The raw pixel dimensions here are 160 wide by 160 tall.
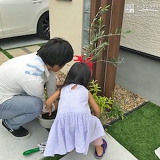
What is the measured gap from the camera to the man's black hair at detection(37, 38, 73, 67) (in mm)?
1385

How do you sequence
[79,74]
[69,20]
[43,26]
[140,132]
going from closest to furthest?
[79,74] → [140,132] → [69,20] → [43,26]

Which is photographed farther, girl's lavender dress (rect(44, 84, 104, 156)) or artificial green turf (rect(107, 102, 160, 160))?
artificial green turf (rect(107, 102, 160, 160))

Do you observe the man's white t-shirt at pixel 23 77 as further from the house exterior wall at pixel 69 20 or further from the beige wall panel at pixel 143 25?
the beige wall panel at pixel 143 25

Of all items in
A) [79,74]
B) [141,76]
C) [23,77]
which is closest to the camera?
[79,74]

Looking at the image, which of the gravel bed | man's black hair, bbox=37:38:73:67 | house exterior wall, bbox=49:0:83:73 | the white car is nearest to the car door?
the white car

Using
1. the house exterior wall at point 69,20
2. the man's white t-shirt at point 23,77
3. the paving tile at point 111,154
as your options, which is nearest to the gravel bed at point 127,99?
the paving tile at point 111,154

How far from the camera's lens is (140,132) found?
1.85 meters

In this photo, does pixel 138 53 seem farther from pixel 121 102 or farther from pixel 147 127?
pixel 147 127

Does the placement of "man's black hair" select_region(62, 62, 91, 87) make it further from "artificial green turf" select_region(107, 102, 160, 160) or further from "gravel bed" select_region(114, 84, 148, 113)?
"gravel bed" select_region(114, 84, 148, 113)

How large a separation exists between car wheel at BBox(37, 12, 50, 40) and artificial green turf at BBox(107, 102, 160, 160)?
324 centimetres

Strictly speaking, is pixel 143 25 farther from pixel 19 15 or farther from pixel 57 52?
pixel 19 15

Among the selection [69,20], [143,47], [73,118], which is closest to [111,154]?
[73,118]

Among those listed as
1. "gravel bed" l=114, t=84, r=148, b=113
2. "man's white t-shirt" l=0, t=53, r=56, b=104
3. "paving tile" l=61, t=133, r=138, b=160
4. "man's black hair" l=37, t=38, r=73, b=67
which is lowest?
"paving tile" l=61, t=133, r=138, b=160

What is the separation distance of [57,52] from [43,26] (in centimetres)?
349
